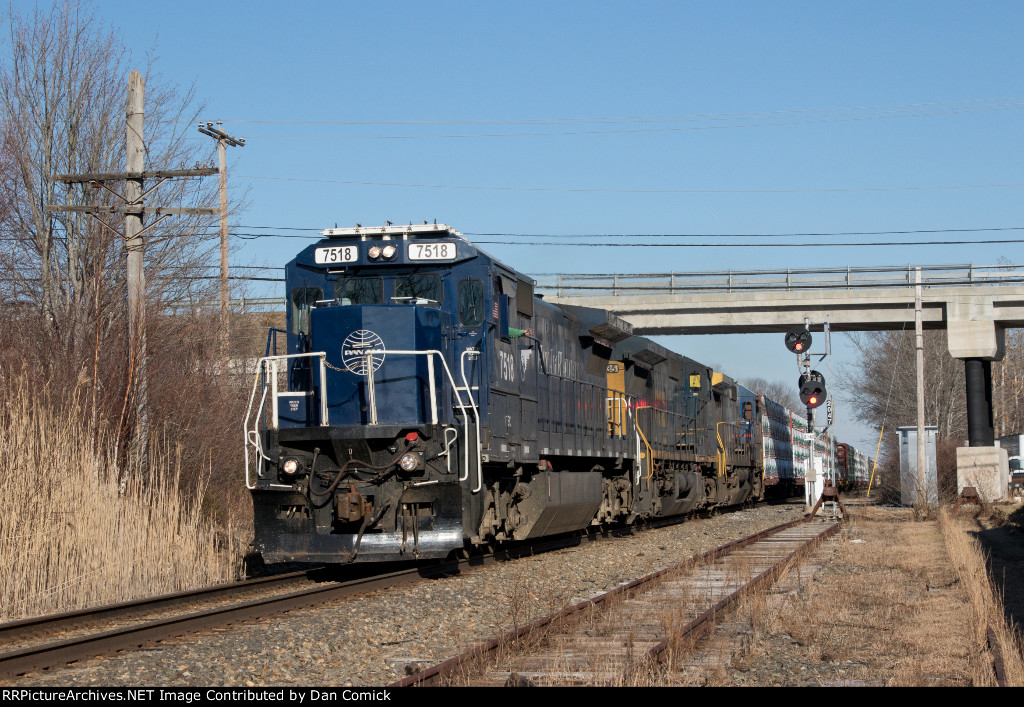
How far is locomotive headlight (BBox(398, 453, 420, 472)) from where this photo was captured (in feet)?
34.1

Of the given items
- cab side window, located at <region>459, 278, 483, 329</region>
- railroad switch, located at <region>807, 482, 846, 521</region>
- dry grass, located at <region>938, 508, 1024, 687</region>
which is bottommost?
railroad switch, located at <region>807, 482, 846, 521</region>

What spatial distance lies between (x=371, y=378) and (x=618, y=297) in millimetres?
19796

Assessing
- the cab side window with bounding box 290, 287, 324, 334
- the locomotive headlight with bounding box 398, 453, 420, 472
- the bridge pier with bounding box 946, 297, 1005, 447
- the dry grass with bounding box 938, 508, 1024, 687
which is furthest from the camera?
the bridge pier with bounding box 946, 297, 1005, 447

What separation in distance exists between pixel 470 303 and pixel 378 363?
1429 millimetres

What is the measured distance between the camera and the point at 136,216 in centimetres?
1402

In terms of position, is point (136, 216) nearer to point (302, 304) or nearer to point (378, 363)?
point (302, 304)

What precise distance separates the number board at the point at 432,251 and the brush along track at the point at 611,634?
4177 mm

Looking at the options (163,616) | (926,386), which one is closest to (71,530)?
(163,616)

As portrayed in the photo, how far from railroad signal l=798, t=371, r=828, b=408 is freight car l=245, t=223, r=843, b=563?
10.5m

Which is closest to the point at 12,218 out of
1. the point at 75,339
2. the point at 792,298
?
the point at 75,339

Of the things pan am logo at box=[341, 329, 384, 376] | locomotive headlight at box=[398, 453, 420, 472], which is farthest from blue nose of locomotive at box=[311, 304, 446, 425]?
locomotive headlight at box=[398, 453, 420, 472]

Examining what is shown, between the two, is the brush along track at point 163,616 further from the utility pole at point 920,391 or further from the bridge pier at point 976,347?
the bridge pier at point 976,347

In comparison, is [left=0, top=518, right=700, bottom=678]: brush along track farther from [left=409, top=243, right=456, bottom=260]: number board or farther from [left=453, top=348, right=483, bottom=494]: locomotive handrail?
[left=409, top=243, right=456, bottom=260]: number board

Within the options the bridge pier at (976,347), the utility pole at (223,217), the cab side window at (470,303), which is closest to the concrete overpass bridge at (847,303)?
the bridge pier at (976,347)
